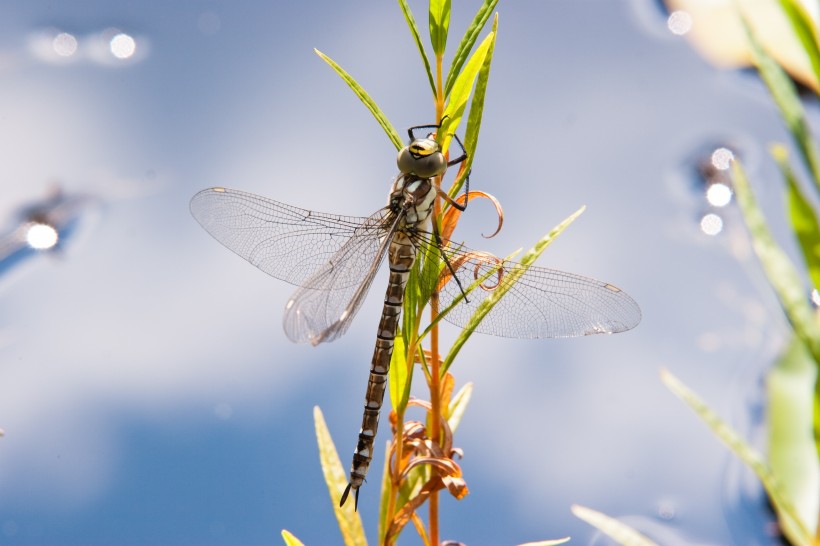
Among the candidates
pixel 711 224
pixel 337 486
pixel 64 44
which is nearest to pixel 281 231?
pixel 337 486

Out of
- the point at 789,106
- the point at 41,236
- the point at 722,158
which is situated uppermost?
the point at 41,236

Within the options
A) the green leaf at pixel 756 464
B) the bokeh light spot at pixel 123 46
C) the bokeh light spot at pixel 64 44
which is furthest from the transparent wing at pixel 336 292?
the bokeh light spot at pixel 64 44

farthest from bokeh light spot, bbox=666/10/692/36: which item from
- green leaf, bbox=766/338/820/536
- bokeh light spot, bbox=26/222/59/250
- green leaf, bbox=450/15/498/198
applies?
bokeh light spot, bbox=26/222/59/250

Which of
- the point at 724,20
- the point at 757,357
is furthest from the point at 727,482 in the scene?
the point at 724,20

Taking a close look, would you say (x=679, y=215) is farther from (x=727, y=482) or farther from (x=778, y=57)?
(x=727, y=482)

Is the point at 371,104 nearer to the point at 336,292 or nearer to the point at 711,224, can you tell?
the point at 336,292

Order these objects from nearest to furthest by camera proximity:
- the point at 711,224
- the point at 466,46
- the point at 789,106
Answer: the point at 789,106 → the point at 466,46 → the point at 711,224
